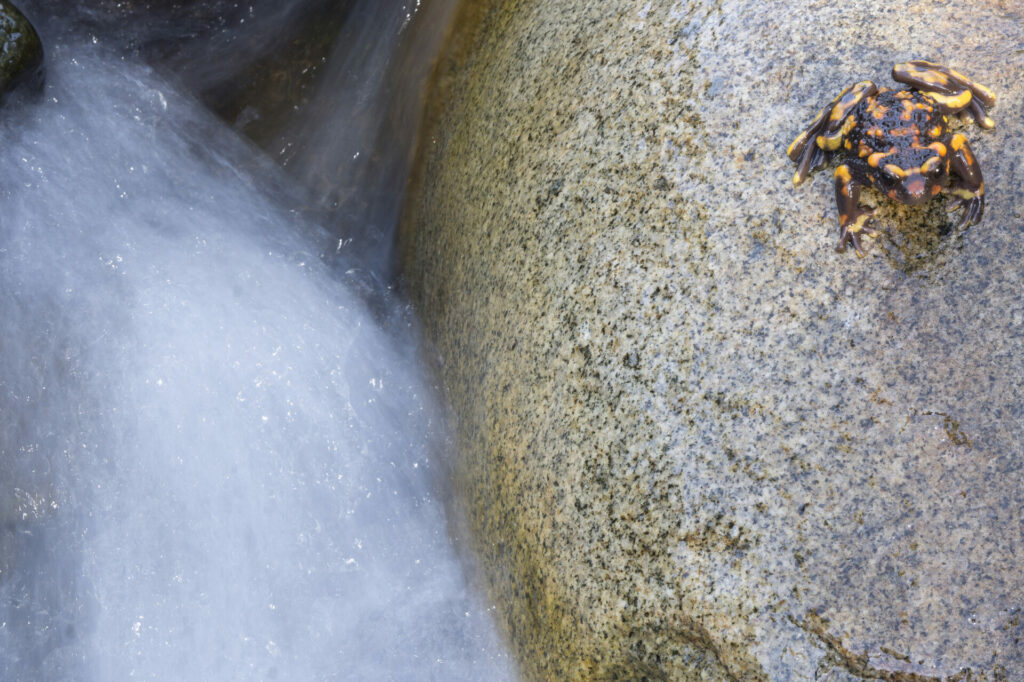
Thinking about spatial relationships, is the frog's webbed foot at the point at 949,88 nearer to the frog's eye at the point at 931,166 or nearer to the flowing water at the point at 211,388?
the frog's eye at the point at 931,166

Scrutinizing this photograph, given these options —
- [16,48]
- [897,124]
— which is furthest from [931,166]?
[16,48]

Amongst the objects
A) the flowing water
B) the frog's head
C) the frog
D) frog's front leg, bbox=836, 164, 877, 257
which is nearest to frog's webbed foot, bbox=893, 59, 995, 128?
the frog

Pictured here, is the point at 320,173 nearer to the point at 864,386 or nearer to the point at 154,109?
the point at 154,109

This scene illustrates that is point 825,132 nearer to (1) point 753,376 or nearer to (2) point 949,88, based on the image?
(2) point 949,88

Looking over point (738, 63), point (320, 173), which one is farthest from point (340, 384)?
point (738, 63)

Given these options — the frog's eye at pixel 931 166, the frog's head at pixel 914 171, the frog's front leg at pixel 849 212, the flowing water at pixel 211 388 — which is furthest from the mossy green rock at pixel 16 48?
the frog's eye at pixel 931 166

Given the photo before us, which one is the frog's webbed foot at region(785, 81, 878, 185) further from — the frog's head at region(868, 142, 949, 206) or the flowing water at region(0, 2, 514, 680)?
the flowing water at region(0, 2, 514, 680)

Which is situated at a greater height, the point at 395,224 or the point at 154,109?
the point at 154,109
